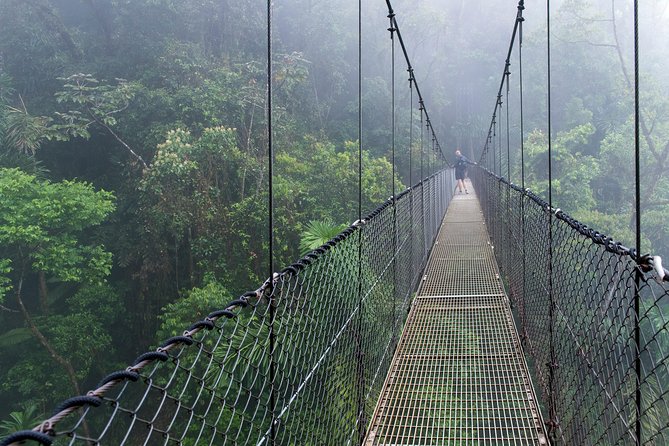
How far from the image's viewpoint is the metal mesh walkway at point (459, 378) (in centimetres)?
165

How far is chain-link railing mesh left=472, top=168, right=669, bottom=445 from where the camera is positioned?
Answer: 91cm

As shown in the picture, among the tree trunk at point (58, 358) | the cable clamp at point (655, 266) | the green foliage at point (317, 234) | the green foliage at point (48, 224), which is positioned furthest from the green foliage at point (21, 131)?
the cable clamp at point (655, 266)

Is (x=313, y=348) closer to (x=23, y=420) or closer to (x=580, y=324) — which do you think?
(x=580, y=324)

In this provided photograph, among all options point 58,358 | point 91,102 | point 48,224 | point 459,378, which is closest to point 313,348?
point 459,378

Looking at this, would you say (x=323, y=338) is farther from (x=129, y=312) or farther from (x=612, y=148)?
(x=612, y=148)

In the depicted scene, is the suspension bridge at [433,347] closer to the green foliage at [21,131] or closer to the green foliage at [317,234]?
the green foliage at [317,234]

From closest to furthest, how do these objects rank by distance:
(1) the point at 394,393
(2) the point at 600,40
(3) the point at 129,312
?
(1) the point at 394,393 → (3) the point at 129,312 → (2) the point at 600,40

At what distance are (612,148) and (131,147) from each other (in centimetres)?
1004

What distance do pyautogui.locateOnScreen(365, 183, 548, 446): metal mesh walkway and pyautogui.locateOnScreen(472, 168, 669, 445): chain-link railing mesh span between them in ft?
0.29

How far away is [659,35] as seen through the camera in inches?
735

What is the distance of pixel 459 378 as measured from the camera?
2.02 m

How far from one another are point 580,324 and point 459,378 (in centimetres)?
74

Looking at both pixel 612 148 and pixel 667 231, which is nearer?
pixel 667 231

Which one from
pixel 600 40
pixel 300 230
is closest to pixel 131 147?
pixel 300 230
